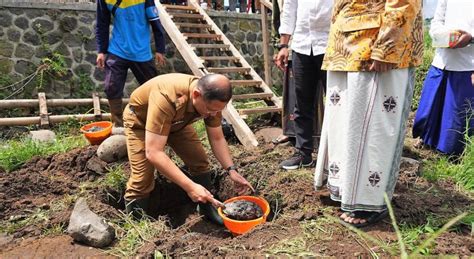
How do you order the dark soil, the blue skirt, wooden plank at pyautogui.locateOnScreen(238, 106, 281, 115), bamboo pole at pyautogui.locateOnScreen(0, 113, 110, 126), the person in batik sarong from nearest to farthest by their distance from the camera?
the person in batik sarong
the dark soil
the blue skirt
wooden plank at pyautogui.locateOnScreen(238, 106, 281, 115)
bamboo pole at pyautogui.locateOnScreen(0, 113, 110, 126)

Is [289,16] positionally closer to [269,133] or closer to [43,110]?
[269,133]

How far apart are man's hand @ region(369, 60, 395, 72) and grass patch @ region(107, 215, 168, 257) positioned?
1.77m

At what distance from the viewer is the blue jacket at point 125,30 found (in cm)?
439

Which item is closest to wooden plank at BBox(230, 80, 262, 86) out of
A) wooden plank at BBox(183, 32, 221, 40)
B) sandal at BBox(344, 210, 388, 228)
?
wooden plank at BBox(183, 32, 221, 40)

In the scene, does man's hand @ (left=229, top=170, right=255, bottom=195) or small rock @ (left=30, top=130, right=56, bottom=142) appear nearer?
man's hand @ (left=229, top=170, right=255, bottom=195)

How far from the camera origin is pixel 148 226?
9.16ft

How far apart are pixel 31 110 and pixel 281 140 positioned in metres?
4.29

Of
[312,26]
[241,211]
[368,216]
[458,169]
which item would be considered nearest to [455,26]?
[458,169]

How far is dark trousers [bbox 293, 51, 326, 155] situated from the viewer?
129 inches

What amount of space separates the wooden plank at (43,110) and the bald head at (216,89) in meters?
4.15

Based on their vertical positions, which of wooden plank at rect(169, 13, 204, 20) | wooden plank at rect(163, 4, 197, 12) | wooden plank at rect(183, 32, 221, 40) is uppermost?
wooden plank at rect(163, 4, 197, 12)

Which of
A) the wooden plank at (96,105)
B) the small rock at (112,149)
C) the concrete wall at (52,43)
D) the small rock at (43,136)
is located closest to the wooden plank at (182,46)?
the concrete wall at (52,43)

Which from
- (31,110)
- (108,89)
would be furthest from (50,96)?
(108,89)

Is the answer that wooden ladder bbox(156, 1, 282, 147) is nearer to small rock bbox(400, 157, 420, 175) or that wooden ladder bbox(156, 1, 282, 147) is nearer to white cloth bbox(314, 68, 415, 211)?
small rock bbox(400, 157, 420, 175)
